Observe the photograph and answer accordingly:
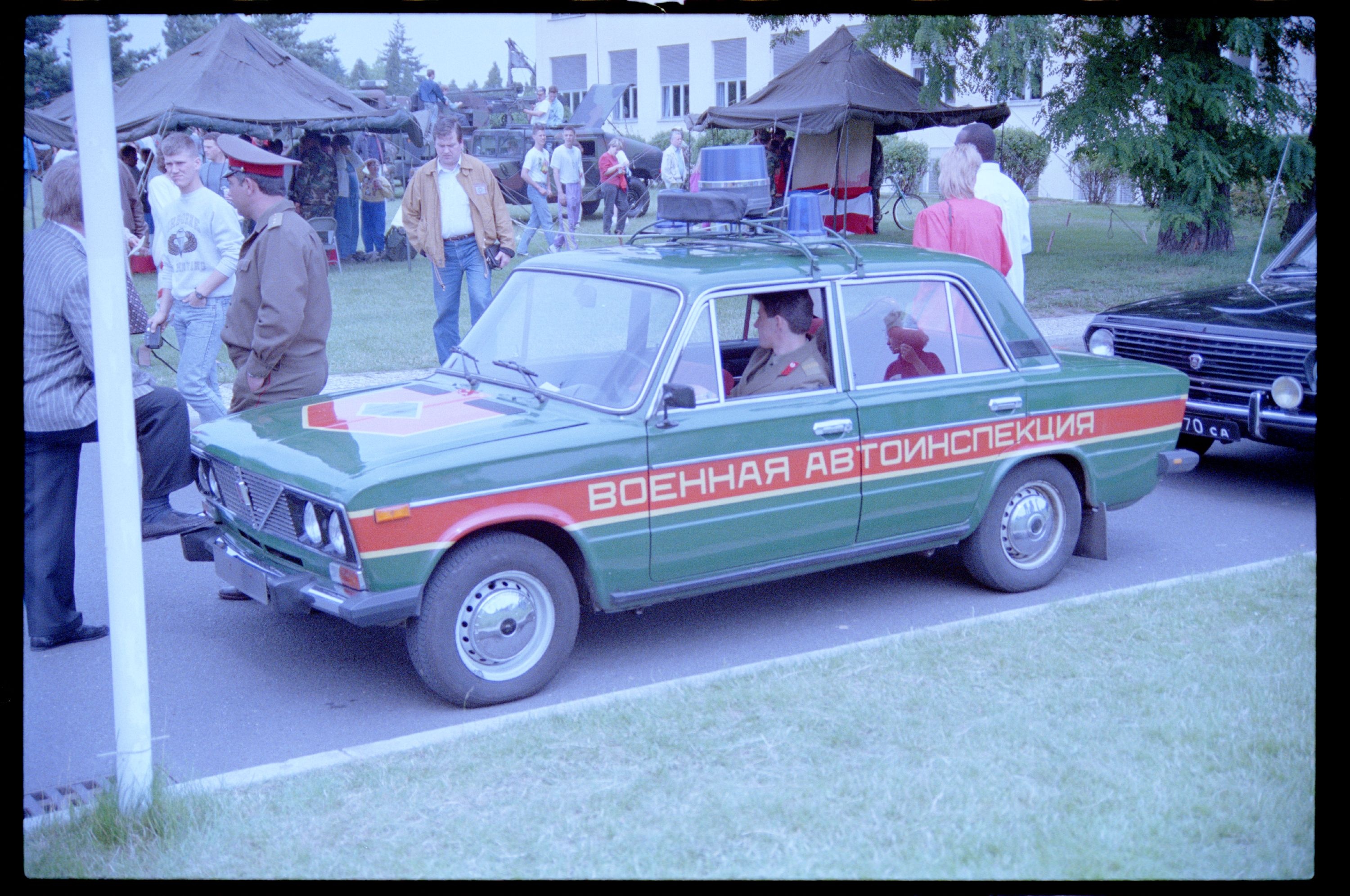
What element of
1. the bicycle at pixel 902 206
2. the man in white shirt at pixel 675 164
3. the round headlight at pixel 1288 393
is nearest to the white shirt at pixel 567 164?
the man in white shirt at pixel 675 164

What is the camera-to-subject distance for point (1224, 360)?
7.51 m

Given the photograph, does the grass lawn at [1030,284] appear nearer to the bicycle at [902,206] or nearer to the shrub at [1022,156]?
the bicycle at [902,206]

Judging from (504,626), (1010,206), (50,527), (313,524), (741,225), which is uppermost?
(1010,206)

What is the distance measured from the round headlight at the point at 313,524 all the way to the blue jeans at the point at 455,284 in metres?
5.28

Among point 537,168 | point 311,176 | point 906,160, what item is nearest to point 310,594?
point 311,176

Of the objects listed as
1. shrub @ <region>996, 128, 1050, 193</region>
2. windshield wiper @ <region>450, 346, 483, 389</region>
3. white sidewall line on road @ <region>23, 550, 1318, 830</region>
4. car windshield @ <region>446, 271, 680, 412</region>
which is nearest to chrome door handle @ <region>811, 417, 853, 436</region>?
car windshield @ <region>446, 271, 680, 412</region>

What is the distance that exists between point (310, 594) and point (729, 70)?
37854mm

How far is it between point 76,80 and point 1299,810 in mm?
3914

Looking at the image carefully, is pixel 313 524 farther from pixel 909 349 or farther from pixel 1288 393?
pixel 1288 393

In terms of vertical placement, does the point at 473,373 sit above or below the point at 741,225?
below

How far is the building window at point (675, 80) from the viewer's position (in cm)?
4122

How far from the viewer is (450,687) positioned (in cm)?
455

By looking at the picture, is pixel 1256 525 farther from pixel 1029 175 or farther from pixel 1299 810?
pixel 1029 175
